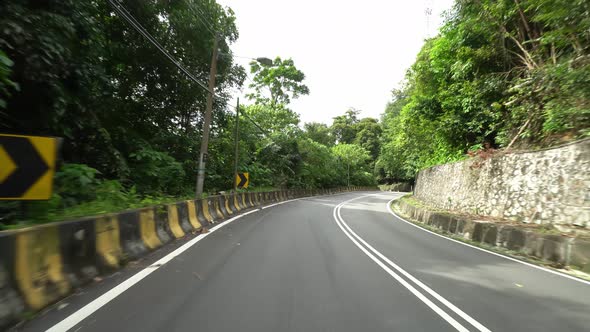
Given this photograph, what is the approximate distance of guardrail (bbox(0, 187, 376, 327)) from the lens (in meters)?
3.58

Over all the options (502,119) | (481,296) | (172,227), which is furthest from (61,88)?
(502,119)

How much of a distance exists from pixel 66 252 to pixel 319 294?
322 cm

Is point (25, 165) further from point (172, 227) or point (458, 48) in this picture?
point (458, 48)

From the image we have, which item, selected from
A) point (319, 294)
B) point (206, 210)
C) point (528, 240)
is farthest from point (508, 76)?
point (319, 294)

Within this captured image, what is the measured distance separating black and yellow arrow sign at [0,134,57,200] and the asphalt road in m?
1.34

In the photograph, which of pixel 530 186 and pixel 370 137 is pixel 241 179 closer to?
pixel 530 186

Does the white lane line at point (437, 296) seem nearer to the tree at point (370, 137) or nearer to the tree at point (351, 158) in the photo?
the tree at point (351, 158)

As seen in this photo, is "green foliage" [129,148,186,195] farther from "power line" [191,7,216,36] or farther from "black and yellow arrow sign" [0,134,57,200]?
"black and yellow arrow sign" [0,134,57,200]

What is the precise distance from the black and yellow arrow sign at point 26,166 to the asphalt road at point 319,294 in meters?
1.34

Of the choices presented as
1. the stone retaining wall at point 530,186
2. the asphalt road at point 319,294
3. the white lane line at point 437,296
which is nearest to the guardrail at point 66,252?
the asphalt road at point 319,294

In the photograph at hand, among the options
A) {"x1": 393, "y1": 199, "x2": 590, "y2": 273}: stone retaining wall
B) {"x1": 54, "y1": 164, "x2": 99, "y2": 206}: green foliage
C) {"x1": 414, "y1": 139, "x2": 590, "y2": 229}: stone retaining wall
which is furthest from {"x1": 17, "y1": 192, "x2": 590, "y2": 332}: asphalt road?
{"x1": 414, "y1": 139, "x2": 590, "y2": 229}: stone retaining wall

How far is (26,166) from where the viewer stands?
4.13 meters

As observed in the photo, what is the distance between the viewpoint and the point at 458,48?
56.0 ft

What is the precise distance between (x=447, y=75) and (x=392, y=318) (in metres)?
17.9
